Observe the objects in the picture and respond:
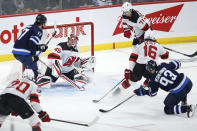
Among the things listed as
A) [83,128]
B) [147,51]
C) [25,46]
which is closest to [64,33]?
[25,46]

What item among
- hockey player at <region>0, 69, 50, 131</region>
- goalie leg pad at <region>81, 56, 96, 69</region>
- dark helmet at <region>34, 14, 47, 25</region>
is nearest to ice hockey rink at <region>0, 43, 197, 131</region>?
goalie leg pad at <region>81, 56, 96, 69</region>

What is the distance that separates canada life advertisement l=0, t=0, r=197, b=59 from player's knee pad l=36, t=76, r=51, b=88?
1144mm

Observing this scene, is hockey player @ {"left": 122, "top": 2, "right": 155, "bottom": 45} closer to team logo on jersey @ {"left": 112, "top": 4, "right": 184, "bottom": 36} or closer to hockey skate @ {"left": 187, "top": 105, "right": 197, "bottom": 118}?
hockey skate @ {"left": 187, "top": 105, "right": 197, "bottom": 118}

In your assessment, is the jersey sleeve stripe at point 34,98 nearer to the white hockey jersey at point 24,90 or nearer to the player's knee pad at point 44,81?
the white hockey jersey at point 24,90

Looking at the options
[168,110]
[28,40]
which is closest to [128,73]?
[168,110]

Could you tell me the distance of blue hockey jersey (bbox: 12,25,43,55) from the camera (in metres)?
4.84

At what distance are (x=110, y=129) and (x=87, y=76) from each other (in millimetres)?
1811

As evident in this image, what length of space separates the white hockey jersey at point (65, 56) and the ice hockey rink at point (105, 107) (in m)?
0.30

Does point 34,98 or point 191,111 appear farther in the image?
point 191,111

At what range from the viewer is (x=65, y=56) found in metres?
5.32

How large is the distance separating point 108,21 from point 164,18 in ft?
3.66

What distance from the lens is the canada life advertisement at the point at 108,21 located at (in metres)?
6.59

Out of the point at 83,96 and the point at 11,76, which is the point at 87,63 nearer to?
the point at 83,96

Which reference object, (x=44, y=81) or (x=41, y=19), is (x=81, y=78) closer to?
(x=44, y=81)
